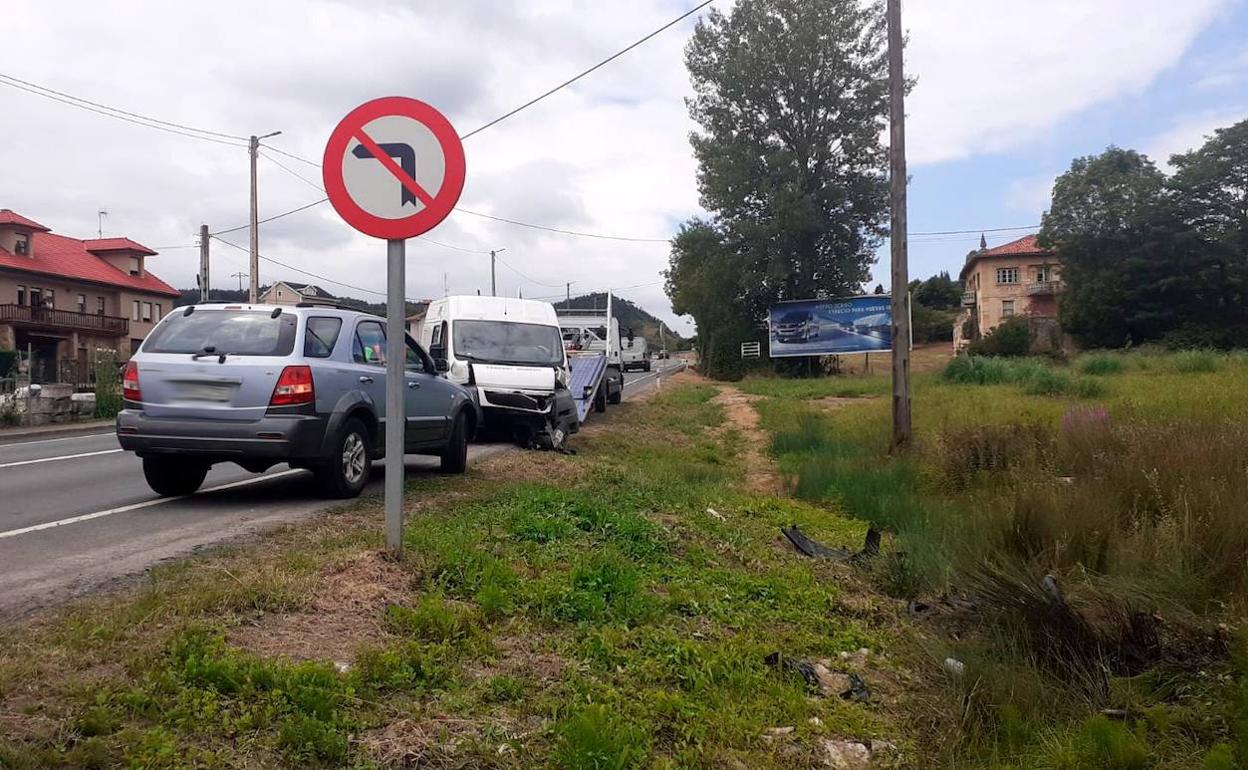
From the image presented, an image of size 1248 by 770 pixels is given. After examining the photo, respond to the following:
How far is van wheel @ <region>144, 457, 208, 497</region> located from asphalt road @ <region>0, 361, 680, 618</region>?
0.47ft

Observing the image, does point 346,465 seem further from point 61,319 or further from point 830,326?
point 61,319

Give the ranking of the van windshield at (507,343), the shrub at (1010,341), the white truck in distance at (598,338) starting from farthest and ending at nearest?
1. the shrub at (1010,341)
2. the white truck in distance at (598,338)
3. the van windshield at (507,343)

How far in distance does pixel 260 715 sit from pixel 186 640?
2.19 ft

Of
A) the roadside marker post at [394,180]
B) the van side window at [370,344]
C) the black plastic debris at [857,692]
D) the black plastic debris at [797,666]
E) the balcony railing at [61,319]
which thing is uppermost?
the balcony railing at [61,319]

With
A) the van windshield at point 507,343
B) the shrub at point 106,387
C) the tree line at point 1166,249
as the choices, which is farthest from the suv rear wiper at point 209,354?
the tree line at point 1166,249

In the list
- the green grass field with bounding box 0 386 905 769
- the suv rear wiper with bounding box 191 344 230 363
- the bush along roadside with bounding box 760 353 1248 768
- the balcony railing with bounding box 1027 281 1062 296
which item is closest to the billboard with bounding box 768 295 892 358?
the bush along roadside with bounding box 760 353 1248 768

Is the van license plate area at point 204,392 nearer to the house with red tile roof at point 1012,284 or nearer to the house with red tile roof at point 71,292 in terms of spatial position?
the house with red tile roof at point 71,292

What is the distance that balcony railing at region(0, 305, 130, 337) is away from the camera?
47.0m

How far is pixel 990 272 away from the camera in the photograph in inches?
3118

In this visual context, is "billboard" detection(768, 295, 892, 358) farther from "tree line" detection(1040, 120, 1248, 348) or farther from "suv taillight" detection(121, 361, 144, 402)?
"suv taillight" detection(121, 361, 144, 402)

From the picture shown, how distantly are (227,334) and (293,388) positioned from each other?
81 cm

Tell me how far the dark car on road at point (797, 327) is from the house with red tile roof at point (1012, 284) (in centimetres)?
3614

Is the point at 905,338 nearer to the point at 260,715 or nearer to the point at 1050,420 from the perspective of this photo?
the point at 1050,420

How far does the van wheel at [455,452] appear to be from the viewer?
9859mm
